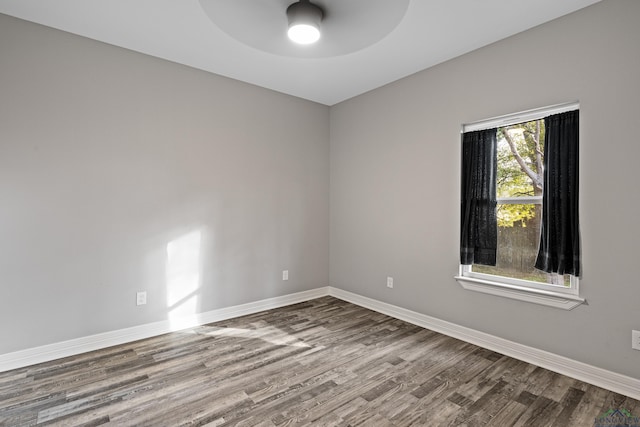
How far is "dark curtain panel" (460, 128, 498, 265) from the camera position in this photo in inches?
113

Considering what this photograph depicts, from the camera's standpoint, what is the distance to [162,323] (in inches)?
122

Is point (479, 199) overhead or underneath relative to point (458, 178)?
underneath

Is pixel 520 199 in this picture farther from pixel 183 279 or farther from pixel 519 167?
pixel 183 279

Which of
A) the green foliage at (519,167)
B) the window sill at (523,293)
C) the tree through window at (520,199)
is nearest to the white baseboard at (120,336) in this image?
the window sill at (523,293)

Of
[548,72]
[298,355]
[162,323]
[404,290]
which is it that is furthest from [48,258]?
[548,72]

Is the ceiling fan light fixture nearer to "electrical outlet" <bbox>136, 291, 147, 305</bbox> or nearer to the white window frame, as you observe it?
the white window frame

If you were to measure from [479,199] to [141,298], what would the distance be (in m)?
3.22

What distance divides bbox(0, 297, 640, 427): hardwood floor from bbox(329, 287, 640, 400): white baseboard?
0.08 metres

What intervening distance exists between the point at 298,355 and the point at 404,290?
1423 millimetres

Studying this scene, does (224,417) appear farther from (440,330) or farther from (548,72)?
(548,72)

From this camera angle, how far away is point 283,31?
2154mm

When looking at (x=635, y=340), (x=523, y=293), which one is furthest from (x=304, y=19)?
(x=635, y=340)

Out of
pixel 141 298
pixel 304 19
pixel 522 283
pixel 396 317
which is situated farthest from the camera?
pixel 396 317

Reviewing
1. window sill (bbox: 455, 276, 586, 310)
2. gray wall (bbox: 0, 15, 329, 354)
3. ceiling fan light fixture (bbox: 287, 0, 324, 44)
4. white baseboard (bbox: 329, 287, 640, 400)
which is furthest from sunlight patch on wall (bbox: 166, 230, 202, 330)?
window sill (bbox: 455, 276, 586, 310)
